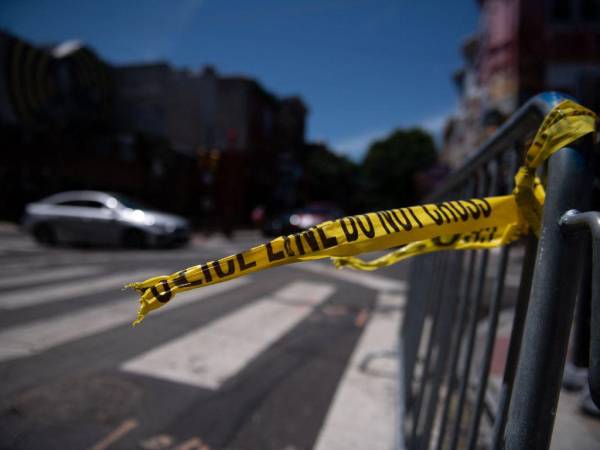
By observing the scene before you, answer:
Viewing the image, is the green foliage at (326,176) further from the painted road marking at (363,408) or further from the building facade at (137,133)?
the painted road marking at (363,408)

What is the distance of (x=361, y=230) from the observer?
1201 millimetres

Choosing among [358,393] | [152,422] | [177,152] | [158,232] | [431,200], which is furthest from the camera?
[177,152]

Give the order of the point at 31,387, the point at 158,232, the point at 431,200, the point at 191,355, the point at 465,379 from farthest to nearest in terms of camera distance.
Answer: the point at 158,232 → the point at 191,355 → the point at 431,200 → the point at 31,387 → the point at 465,379

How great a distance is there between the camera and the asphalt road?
2451mm

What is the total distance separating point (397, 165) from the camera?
2221 inches

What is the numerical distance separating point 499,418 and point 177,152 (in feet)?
94.5

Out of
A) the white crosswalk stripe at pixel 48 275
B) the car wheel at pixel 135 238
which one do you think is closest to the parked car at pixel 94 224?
the car wheel at pixel 135 238

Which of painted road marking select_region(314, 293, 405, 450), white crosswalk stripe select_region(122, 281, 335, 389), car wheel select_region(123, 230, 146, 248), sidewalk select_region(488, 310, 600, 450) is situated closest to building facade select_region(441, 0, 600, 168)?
car wheel select_region(123, 230, 146, 248)

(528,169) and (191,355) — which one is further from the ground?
(528,169)

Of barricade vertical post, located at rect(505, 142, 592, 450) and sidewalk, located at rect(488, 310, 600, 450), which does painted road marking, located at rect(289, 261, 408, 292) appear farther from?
barricade vertical post, located at rect(505, 142, 592, 450)

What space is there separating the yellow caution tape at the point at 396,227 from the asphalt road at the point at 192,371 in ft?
5.19

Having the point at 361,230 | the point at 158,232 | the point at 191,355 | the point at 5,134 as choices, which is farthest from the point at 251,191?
the point at 361,230

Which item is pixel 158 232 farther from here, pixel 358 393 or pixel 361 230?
pixel 361 230

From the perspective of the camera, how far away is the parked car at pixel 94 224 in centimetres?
1248
